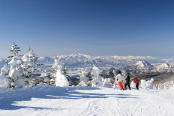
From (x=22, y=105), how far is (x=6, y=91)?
2867 mm

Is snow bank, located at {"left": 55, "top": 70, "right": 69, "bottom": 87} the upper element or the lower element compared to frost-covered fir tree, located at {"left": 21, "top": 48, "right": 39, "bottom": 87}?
lower

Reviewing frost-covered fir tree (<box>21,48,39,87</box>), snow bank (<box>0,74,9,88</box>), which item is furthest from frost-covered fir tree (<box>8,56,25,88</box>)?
frost-covered fir tree (<box>21,48,39,87</box>)

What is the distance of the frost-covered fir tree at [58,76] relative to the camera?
2941cm

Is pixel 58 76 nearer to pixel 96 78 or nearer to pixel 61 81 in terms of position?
pixel 61 81

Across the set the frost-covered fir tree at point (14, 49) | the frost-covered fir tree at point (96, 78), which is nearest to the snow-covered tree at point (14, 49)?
the frost-covered fir tree at point (14, 49)

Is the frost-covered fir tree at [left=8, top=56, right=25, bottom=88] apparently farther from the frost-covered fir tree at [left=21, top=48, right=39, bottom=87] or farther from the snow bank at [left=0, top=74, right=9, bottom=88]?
the frost-covered fir tree at [left=21, top=48, right=39, bottom=87]

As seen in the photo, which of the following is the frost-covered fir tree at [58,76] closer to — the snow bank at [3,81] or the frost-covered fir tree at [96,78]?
the snow bank at [3,81]

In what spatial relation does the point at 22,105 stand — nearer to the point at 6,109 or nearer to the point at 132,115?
the point at 6,109

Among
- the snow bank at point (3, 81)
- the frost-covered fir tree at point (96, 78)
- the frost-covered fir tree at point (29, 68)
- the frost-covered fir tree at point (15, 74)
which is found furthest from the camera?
the frost-covered fir tree at point (96, 78)

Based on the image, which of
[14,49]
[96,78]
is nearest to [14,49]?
[14,49]

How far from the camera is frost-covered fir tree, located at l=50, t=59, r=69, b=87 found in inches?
1158

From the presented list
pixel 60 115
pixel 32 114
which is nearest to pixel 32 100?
pixel 32 114

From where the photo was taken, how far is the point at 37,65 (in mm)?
30906

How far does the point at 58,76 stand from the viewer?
3166 centimetres
